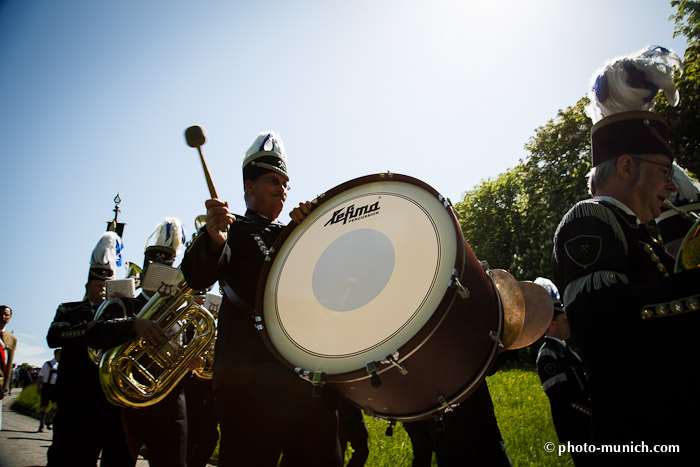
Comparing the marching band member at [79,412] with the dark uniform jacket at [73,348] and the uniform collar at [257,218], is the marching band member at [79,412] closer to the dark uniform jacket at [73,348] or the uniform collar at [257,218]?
the dark uniform jacket at [73,348]

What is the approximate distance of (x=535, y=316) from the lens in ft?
8.50

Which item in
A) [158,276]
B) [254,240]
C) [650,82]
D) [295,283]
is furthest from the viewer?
[158,276]

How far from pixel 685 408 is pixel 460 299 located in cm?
91

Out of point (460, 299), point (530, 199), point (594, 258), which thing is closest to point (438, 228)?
point (460, 299)

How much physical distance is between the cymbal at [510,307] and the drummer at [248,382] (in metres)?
0.92

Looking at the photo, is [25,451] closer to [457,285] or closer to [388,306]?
[388,306]

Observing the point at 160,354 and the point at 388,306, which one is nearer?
the point at 388,306

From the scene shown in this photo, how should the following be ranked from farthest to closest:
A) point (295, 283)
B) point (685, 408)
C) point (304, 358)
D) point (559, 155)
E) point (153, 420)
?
point (559, 155) → point (153, 420) → point (295, 283) → point (304, 358) → point (685, 408)

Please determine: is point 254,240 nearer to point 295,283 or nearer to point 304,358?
point 295,283

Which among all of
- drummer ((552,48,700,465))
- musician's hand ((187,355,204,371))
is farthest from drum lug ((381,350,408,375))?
musician's hand ((187,355,204,371))

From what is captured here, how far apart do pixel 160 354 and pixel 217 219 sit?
2.59 m

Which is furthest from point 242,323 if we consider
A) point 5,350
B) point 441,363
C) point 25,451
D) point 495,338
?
point 25,451

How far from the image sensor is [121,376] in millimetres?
3996

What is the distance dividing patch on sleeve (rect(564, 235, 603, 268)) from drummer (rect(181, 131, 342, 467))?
1299 millimetres
